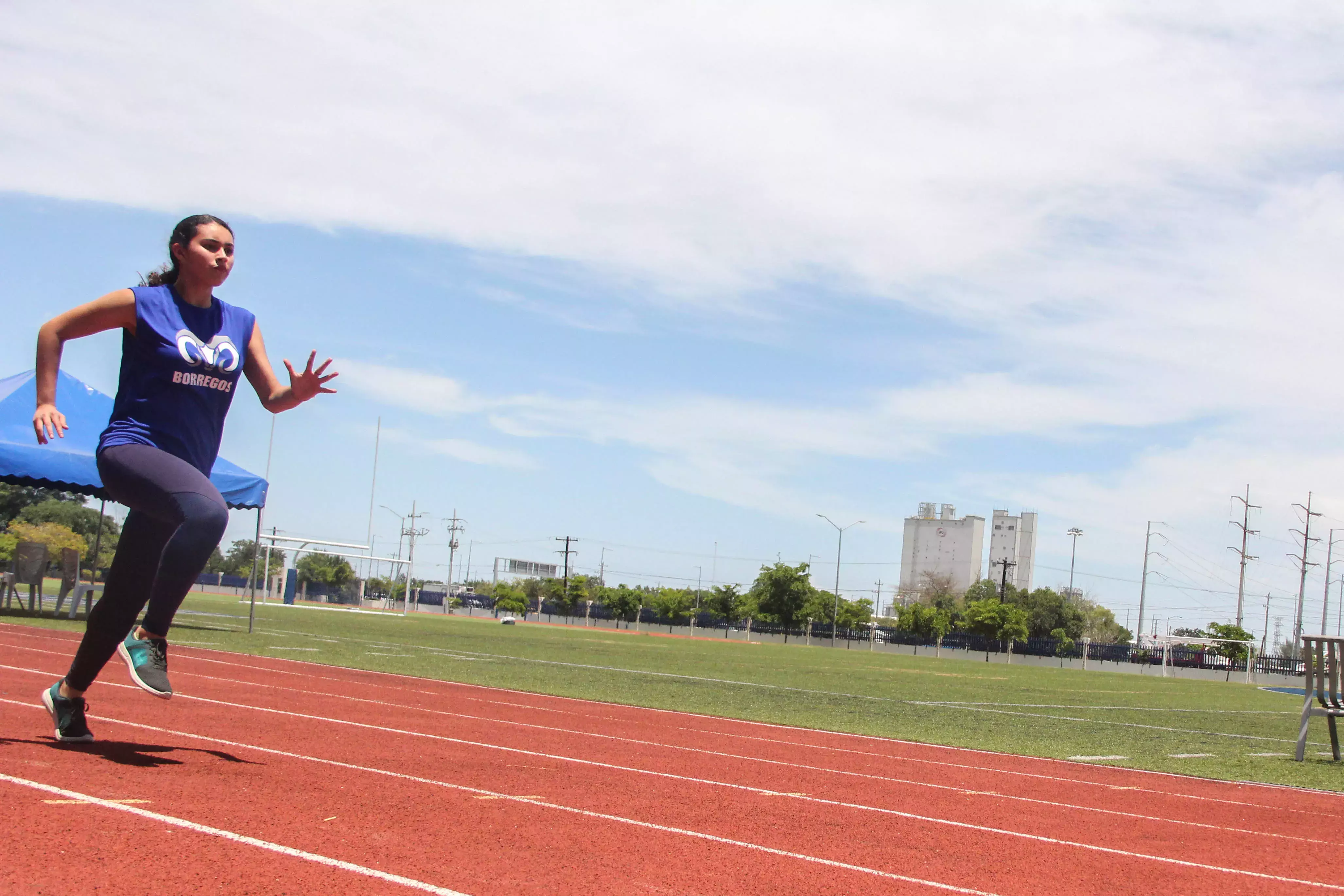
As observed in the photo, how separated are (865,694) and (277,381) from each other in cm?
1459

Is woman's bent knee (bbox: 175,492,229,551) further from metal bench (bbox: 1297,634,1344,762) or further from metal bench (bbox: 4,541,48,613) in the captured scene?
metal bench (bbox: 4,541,48,613)

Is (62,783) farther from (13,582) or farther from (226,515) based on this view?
(13,582)

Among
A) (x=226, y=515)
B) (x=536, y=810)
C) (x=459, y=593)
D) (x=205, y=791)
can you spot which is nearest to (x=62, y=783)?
(x=205, y=791)

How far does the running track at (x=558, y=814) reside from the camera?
3.61 m

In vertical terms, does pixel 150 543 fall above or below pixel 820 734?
above

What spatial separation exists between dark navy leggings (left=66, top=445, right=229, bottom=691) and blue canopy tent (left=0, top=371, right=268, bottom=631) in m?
13.2

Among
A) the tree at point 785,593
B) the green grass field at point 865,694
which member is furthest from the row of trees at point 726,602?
the green grass field at point 865,694

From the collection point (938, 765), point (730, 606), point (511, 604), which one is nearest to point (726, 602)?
point (730, 606)

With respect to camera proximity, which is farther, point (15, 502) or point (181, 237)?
point (15, 502)

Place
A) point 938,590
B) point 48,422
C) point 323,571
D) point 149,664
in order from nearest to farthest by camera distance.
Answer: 1. point 48,422
2. point 149,664
3. point 323,571
4. point 938,590

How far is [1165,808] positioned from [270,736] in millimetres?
5344

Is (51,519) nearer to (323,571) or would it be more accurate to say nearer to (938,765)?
(323,571)

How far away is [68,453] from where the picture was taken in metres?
17.5

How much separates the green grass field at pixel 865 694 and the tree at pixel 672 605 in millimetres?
65063
